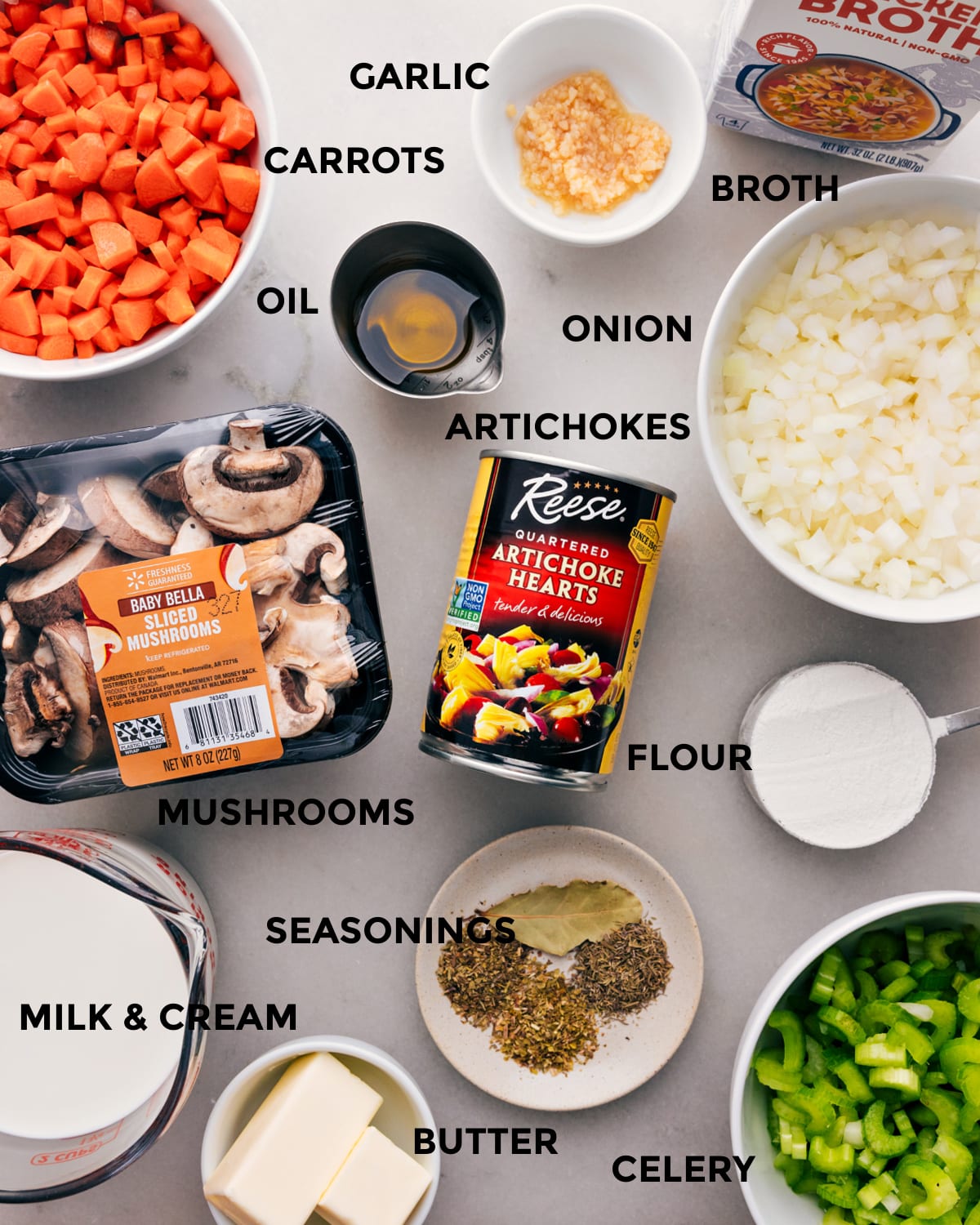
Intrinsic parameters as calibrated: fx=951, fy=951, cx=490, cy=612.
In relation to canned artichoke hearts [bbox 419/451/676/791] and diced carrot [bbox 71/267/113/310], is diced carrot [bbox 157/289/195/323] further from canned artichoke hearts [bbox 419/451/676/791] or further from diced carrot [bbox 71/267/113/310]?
canned artichoke hearts [bbox 419/451/676/791]

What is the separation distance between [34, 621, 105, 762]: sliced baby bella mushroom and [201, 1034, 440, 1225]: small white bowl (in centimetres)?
50

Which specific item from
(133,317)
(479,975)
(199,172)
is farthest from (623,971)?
(199,172)

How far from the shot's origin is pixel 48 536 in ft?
3.79

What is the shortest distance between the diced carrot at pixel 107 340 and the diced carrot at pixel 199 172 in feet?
0.69

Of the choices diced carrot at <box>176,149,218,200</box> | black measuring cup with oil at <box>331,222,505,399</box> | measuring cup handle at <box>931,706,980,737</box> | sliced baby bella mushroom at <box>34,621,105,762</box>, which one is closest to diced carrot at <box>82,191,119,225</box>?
diced carrot at <box>176,149,218,200</box>

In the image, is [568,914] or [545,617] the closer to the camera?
[545,617]

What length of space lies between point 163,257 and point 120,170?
12 centimetres

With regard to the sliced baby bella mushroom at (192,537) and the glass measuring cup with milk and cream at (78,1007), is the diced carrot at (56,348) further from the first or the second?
the glass measuring cup with milk and cream at (78,1007)

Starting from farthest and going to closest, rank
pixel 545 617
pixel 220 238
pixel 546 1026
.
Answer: pixel 546 1026
pixel 220 238
pixel 545 617

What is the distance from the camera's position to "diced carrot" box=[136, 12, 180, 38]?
124cm

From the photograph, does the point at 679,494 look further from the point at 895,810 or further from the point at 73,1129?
the point at 73,1129

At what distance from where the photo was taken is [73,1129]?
3.88 feet

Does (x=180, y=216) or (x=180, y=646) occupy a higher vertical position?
(x=180, y=216)

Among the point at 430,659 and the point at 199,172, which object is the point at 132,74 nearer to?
the point at 199,172
